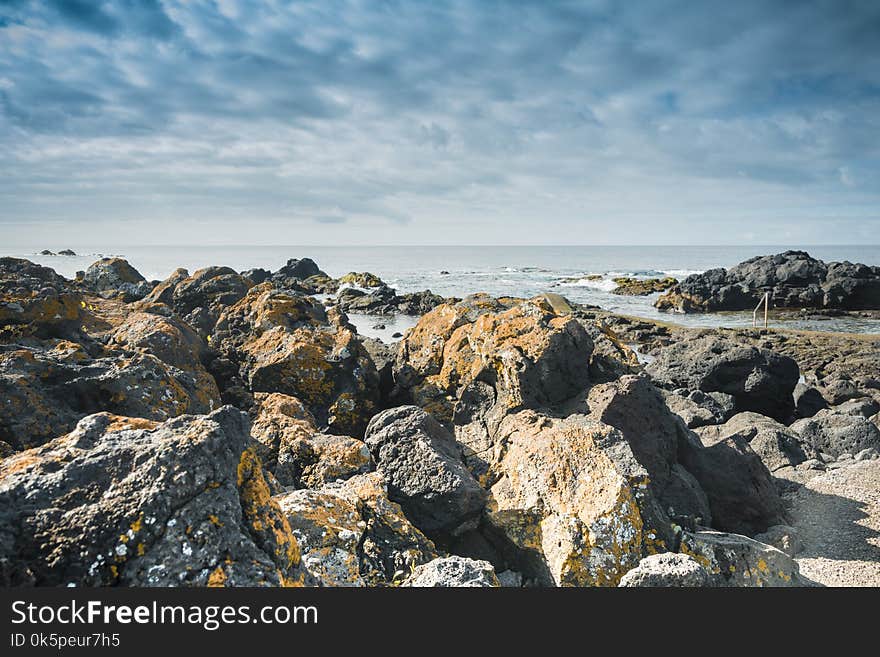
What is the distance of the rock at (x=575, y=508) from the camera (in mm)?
5184

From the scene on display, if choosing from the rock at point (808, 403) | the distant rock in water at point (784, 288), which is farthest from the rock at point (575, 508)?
the distant rock in water at point (784, 288)

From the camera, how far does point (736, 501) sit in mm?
7773

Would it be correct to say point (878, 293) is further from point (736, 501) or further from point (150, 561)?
point (150, 561)

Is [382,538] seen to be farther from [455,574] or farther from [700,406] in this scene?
[700,406]

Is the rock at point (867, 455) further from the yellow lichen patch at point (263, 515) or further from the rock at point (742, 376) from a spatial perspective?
the yellow lichen patch at point (263, 515)

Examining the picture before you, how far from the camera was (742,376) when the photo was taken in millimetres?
18641

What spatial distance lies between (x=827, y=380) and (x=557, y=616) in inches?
1046

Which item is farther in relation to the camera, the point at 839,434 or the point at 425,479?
→ the point at 839,434

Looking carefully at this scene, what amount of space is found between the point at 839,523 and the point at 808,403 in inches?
518

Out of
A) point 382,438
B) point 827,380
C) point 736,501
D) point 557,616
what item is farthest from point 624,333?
point 557,616

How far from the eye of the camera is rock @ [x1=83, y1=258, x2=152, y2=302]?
20.4 metres

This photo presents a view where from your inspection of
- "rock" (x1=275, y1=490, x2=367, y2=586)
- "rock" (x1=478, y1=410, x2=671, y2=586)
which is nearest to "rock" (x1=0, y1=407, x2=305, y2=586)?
"rock" (x1=275, y1=490, x2=367, y2=586)

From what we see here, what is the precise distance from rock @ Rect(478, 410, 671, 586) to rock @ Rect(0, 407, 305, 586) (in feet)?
9.85

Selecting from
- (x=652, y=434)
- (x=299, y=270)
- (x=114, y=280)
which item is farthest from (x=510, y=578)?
(x=299, y=270)
